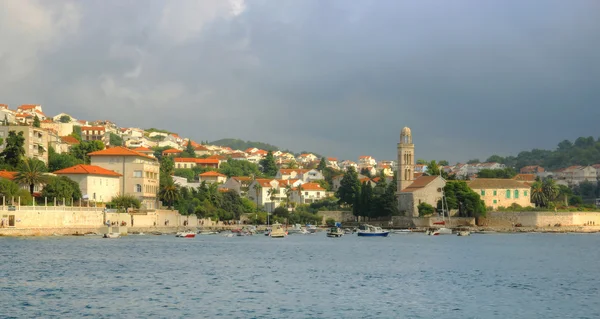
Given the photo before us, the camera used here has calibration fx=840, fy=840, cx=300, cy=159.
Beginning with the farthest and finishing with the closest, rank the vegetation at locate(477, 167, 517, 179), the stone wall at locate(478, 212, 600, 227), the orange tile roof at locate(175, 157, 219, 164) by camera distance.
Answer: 1. the orange tile roof at locate(175, 157, 219, 164)
2. the vegetation at locate(477, 167, 517, 179)
3. the stone wall at locate(478, 212, 600, 227)

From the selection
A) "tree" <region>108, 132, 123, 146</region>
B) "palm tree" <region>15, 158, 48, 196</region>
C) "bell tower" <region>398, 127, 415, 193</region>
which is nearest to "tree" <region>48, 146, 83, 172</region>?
"palm tree" <region>15, 158, 48, 196</region>

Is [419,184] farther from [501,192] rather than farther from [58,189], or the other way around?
[58,189]

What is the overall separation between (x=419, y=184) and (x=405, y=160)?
7.28m

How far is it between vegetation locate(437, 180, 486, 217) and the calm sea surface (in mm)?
46863

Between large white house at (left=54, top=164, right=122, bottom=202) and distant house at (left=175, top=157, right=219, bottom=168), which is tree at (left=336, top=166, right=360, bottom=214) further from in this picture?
distant house at (left=175, top=157, right=219, bottom=168)

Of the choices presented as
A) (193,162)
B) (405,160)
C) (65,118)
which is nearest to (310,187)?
(405,160)

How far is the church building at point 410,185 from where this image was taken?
4333 inches

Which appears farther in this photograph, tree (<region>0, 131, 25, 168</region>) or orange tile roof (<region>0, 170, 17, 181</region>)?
tree (<region>0, 131, 25, 168</region>)

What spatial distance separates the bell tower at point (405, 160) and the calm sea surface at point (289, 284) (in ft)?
191

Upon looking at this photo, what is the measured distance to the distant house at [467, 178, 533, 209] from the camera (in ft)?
371

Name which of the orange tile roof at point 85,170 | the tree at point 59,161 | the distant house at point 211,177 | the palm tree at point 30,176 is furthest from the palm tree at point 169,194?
the distant house at point 211,177

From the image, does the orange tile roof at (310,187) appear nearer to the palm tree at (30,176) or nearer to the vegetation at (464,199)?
the vegetation at (464,199)

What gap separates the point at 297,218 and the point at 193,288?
3409 inches

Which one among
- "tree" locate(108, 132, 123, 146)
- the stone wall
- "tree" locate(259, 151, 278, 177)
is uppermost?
"tree" locate(108, 132, 123, 146)
